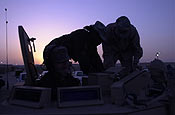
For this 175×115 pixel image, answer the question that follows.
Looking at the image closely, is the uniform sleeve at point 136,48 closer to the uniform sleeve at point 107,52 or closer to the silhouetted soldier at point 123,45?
the silhouetted soldier at point 123,45

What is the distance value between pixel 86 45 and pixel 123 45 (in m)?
0.72

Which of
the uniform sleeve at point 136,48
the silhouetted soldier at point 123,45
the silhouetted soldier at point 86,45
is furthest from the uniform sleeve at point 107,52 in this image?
the uniform sleeve at point 136,48

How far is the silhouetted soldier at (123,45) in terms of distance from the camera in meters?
2.69

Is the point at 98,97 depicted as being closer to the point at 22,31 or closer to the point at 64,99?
the point at 64,99

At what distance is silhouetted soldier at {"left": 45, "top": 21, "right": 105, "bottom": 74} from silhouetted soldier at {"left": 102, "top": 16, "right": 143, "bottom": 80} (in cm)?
27

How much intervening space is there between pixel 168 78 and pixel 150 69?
0.56 ft

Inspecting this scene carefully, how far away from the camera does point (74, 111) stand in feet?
5.08

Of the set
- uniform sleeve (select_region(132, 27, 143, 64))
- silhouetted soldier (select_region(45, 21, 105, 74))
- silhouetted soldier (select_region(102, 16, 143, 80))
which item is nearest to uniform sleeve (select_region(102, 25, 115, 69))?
silhouetted soldier (select_region(102, 16, 143, 80))

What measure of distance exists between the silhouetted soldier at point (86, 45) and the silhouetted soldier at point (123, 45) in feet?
0.89

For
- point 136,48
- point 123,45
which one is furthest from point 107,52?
point 136,48

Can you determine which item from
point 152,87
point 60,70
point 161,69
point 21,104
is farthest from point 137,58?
point 21,104

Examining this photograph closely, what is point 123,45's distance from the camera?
9.64 ft

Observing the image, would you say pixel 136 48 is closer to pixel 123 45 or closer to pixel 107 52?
pixel 123 45

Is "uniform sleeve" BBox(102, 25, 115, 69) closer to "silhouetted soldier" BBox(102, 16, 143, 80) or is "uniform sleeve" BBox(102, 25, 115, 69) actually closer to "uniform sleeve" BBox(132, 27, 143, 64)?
"silhouetted soldier" BBox(102, 16, 143, 80)
